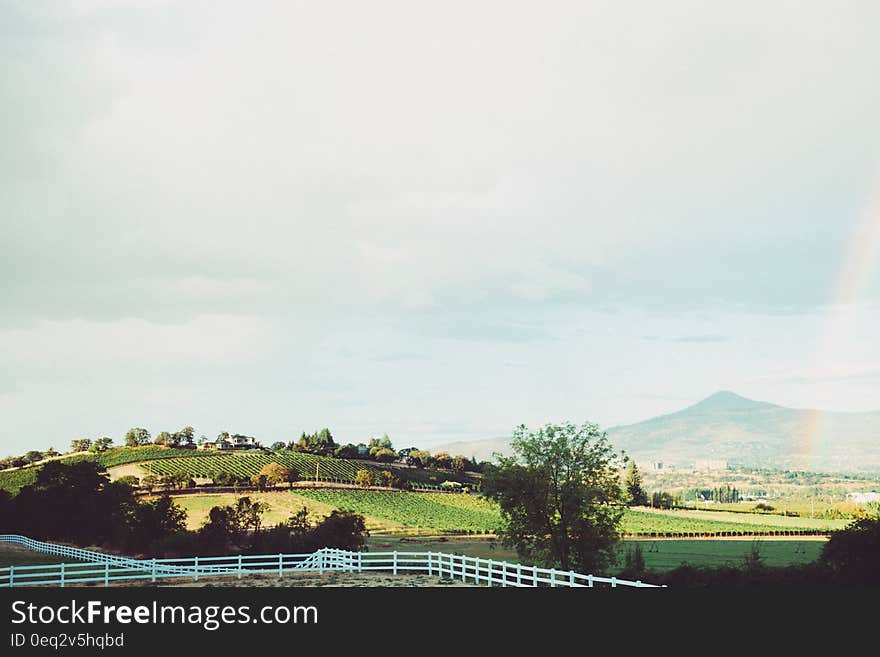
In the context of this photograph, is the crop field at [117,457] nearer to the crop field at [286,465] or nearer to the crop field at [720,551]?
the crop field at [286,465]

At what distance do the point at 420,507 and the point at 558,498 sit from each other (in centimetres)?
8361

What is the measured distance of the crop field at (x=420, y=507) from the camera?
11631cm

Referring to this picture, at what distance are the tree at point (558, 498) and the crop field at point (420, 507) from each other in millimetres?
54338

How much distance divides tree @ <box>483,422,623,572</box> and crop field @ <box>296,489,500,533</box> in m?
54.3

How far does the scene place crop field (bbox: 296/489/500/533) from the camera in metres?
116

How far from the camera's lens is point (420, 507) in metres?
135

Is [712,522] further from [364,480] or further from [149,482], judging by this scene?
[149,482]

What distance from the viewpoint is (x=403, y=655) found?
19781mm

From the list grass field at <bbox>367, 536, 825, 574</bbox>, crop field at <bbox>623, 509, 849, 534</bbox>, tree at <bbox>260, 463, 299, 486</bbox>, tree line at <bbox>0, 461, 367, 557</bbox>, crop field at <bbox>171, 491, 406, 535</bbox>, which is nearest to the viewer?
tree line at <bbox>0, 461, 367, 557</bbox>

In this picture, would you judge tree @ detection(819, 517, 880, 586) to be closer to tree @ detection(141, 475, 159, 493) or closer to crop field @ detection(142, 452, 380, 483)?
tree @ detection(141, 475, 159, 493)

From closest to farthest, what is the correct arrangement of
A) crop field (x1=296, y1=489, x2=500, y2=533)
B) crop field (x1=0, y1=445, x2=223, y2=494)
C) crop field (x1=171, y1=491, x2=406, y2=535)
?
1. crop field (x1=171, y1=491, x2=406, y2=535)
2. crop field (x1=296, y1=489, x2=500, y2=533)
3. crop field (x1=0, y1=445, x2=223, y2=494)

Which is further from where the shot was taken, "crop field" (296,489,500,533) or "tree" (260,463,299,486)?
"tree" (260,463,299,486)

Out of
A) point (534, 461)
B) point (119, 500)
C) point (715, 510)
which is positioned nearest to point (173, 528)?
point (119, 500)

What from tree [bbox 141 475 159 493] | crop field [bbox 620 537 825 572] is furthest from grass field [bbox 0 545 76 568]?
tree [bbox 141 475 159 493]
